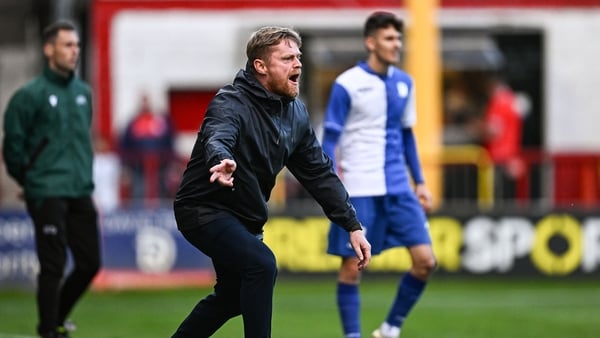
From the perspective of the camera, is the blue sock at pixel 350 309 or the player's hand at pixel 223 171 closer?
the player's hand at pixel 223 171

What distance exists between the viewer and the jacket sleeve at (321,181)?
865 cm

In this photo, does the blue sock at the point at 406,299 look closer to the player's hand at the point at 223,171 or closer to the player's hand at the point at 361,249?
the player's hand at the point at 361,249

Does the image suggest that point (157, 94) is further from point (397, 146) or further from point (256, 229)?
point (256, 229)

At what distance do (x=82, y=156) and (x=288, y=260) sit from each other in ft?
22.8

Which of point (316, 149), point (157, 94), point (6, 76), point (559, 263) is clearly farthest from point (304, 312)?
point (6, 76)

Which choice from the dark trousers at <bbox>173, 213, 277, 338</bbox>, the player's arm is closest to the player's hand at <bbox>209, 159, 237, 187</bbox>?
the dark trousers at <bbox>173, 213, 277, 338</bbox>

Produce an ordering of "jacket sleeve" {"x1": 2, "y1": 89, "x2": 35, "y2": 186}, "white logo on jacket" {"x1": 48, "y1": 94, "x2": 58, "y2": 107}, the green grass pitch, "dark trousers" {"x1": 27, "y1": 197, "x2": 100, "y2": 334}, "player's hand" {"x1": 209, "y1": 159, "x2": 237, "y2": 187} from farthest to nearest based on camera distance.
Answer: the green grass pitch, "white logo on jacket" {"x1": 48, "y1": 94, "x2": 58, "y2": 107}, "jacket sleeve" {"x1": 2, "y1": 89, "x2": 35, "y2": 186}, "dark trousers" {"x1": 27, "y1": 197, "x2": 100, "y2": 334}, "player's hand" {"x1": 209, "y1": 159, "x2": 237, "y2": 187}

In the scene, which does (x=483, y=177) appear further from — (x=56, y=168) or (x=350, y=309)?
(x=56, y=168)

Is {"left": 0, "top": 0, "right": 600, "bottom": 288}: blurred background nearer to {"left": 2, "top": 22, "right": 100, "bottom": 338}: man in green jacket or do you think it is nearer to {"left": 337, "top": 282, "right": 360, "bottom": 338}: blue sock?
{"left": 2, "top": 22, "right": 100, "bottom": 338}: man in green jacket

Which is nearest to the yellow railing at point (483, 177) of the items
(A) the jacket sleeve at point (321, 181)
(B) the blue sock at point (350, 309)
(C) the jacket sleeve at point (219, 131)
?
(B) the blue sock at point (350, 309)

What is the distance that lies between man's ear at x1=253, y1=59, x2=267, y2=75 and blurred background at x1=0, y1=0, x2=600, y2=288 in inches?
378

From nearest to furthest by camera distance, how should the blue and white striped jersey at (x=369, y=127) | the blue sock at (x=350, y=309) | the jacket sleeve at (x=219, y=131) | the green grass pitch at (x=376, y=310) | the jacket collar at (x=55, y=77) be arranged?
the jacket sleeve at (x=219, y=131)
the blue sock at (x=350, y=309)
the blue and white striped jersey at (x=369, y=127)
the jacket collar at (x=55, y=77)
the green grass pitch at (x=376, y=310)

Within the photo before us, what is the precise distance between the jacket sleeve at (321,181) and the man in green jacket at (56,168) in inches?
117

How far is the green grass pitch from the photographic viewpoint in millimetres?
12688
